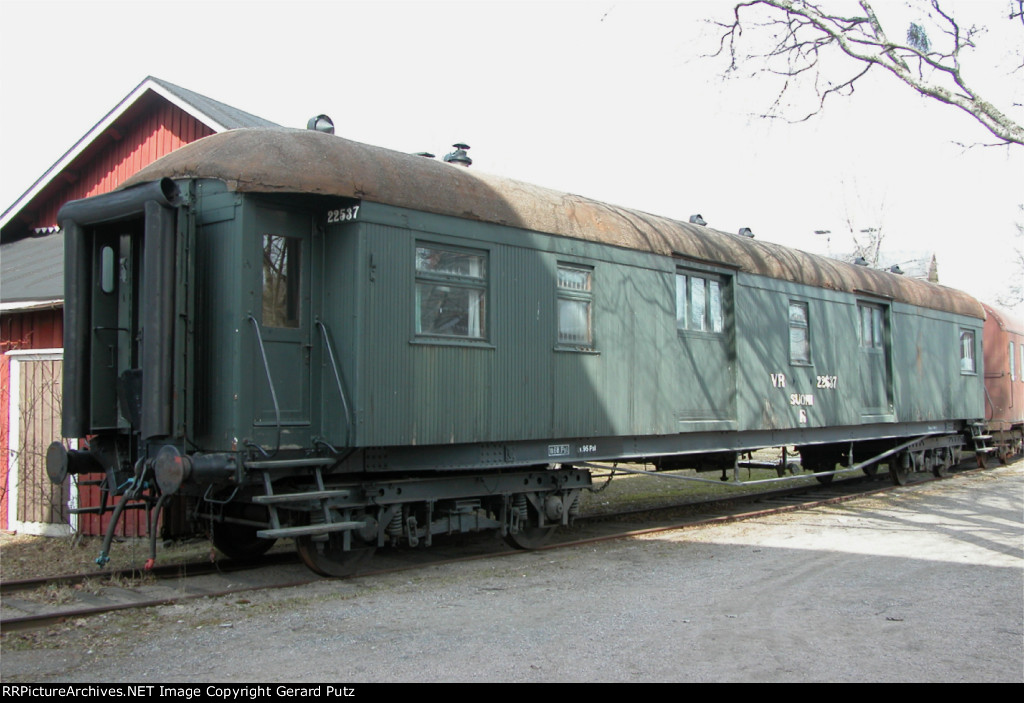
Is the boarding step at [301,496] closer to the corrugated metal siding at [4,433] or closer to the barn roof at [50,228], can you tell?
the barn roof at [50,228]

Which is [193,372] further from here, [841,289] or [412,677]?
[841,289]

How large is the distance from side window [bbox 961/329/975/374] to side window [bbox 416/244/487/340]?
12.8 metres

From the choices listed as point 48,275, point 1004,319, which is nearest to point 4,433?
point 48,275

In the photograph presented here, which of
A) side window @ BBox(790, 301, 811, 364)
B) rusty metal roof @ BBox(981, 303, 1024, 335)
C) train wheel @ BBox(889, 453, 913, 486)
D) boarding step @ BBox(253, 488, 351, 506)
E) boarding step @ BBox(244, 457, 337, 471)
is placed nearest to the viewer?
boarding step @ BBox(253, 488, 351, 506)

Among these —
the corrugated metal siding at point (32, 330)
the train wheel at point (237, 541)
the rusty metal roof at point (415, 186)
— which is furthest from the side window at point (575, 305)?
the corrugated metal siding at point (32, 330)

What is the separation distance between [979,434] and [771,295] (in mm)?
8683

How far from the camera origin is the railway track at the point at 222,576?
21.2 ft

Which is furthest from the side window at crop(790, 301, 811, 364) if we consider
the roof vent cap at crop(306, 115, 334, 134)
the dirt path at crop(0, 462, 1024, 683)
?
the roof vent cap at crop(306, 115, 334, 134)

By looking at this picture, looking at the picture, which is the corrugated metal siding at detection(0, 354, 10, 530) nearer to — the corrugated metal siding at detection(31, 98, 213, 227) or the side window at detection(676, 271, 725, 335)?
the corrugated metal siding at detection(31, 98, 213, 227)

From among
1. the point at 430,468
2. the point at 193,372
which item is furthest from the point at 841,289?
the point at 193,372

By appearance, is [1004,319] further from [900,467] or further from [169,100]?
[169,100]

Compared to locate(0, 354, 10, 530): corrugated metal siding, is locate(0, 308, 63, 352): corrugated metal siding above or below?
above

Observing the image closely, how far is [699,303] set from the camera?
10.9 m

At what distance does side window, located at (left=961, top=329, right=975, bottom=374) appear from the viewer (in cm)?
1733
